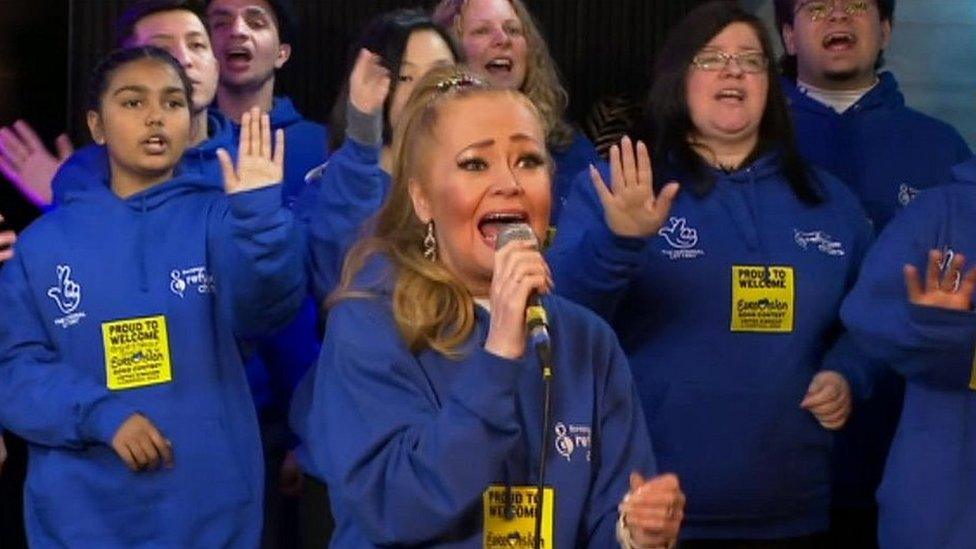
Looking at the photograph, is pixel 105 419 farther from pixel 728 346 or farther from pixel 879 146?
pixel 879 146

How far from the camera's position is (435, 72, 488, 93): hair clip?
2568 millimetres

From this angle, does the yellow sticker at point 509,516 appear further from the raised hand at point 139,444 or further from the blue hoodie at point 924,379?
the raised hand at point 139,444

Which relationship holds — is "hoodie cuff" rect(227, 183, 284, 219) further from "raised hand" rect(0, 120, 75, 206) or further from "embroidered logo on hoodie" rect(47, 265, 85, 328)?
"raised hand" rect(0, 120, 75, 206)

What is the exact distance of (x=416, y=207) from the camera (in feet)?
8.31

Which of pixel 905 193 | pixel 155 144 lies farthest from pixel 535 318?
pixel 905 193

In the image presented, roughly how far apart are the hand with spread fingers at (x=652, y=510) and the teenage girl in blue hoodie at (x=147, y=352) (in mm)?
1204

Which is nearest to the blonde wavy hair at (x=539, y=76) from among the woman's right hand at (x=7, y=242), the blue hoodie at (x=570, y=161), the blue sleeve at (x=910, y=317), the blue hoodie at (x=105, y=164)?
the blue hoodie at (x=570, y=161)

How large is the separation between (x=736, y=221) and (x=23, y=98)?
6.84 feet

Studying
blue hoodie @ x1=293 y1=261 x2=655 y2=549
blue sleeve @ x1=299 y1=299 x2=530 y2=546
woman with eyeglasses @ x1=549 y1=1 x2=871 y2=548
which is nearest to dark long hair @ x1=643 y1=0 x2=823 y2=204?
woman with eyeglasses @ x1=549 y1=1 x2=871 y2=548

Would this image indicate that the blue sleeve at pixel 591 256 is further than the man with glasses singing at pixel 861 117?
No

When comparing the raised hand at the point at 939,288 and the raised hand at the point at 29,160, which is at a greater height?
the raised hand at the point at 29,160

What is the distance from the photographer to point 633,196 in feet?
10.2

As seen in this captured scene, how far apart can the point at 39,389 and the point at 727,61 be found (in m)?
1.51

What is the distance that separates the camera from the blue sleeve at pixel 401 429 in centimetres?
223
